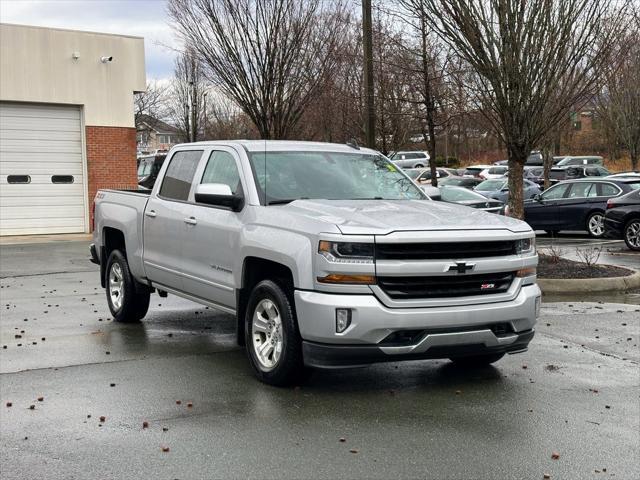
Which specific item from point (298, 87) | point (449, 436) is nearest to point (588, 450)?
point (449, 436)

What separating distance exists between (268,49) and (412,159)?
109 feet

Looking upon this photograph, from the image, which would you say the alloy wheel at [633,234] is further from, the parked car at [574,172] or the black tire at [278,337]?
the parked car at [574,172]

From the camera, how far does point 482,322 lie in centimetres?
591

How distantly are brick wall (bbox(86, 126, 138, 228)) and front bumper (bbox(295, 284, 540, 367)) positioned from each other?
17.3 m

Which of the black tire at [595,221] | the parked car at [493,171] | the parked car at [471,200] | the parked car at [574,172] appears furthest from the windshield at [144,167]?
the parked car at [493,171]

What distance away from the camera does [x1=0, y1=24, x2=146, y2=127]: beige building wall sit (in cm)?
2073

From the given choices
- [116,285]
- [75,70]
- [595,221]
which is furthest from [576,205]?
[116,285]

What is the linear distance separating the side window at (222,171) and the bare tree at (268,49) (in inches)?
484

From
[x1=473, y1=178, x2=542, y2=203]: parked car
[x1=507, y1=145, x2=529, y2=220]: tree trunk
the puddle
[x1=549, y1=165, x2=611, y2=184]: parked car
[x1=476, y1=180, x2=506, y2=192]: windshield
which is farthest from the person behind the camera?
[x1=549, y1=165, x2=611, y2=184]: parked car

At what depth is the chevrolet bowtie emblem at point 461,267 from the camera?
229 inches

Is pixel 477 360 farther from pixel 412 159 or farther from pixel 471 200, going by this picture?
pixel 412 159

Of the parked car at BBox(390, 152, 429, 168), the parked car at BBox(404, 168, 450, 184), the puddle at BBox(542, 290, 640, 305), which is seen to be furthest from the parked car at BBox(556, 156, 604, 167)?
the puddle at BBox(542, 290, 640, 305)

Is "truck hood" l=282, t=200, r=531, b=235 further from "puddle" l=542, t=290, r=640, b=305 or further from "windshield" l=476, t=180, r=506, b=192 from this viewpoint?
"windshield" l=476, t=180, r=506, b=192

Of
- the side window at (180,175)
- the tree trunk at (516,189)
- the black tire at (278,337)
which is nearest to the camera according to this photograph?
the black tire at (278,337)
